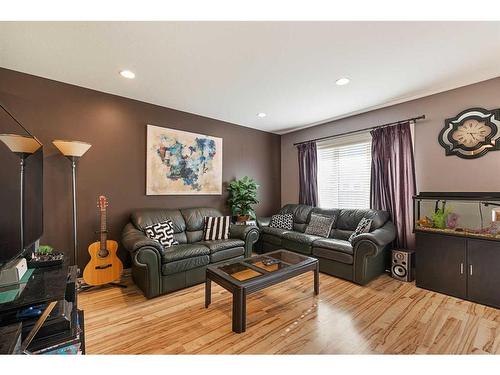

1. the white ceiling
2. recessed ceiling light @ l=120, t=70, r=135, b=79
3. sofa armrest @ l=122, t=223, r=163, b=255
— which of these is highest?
recessed ceiling light @ l=120, t=70, r=135, b=79

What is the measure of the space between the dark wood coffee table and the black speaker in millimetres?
1270

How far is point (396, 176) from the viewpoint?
317 cm

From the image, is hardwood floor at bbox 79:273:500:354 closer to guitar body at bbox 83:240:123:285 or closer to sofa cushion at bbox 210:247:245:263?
guitar body at bbox 83:240:123:285

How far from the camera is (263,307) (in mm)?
2197

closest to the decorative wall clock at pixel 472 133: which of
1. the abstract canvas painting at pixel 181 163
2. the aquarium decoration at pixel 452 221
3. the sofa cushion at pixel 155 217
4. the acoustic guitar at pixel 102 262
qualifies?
the aquarium decoration at pixel 452 221

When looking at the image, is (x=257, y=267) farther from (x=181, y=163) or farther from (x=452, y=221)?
(x=452, y=221)

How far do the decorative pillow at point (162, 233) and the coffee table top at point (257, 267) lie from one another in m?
0.92

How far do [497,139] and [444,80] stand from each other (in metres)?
0.89

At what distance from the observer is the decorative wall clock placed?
8.13ft

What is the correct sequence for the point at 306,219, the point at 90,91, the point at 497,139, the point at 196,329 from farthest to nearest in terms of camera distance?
1. the point at 306,219
2. the point at 90,91
3. the point at 497,139
4. the point at 196,329

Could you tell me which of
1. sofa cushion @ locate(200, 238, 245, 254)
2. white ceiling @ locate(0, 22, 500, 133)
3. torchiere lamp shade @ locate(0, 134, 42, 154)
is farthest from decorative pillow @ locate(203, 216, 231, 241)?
torchiere lamp shade @ locate(0, 134, 42, 154)
